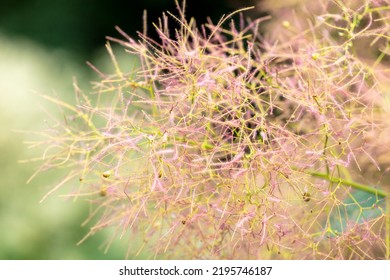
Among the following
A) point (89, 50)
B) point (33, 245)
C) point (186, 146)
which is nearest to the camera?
point (186, 146)

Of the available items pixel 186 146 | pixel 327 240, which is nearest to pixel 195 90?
pixel 186 146

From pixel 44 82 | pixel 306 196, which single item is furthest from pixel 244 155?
pixel 44 82

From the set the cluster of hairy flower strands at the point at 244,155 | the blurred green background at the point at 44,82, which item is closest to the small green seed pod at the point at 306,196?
the cluster of hairy flower strands at the point at 244,155

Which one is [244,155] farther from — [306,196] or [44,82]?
[44,82]

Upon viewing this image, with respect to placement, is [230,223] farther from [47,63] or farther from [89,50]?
[89,50]

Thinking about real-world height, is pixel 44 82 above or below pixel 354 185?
below

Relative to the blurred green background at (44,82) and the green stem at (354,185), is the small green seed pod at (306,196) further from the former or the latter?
the blurred green background at (44,82)

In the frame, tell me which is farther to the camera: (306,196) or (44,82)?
(44,82)

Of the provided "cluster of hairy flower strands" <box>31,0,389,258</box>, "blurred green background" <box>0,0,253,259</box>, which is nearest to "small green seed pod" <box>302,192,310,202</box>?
"cluster of hairy flower strands" <box>31,0,389,258</box>
